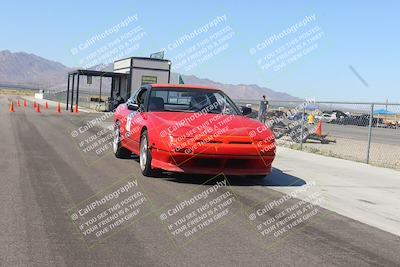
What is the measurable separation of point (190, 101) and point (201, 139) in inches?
77.2

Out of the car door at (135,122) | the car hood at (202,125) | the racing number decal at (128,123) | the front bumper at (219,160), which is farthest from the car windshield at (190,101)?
the front bumper at (219,160)

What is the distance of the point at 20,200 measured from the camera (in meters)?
6.55

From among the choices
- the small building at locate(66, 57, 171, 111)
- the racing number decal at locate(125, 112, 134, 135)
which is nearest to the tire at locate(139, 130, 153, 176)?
the racing number decal at locate(125, 112, 134, 135)

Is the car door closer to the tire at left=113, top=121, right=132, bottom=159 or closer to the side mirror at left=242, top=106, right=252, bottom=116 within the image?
the tire at left=113, top=121, right=132, bottom=159

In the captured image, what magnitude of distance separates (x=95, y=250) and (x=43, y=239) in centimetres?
57

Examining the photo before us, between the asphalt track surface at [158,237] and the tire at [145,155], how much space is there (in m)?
0.29

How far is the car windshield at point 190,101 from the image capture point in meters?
9.41

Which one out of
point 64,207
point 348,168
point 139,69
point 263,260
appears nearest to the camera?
point 263,260

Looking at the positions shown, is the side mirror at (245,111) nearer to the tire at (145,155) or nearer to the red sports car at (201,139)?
the red sports car at (201,139)

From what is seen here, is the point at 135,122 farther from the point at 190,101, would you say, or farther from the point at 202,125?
the point at 202,125

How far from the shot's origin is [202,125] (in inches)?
325

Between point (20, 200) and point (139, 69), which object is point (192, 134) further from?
point (139, 69)

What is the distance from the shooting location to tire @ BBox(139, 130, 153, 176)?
8.55 m

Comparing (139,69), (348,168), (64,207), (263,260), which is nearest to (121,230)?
(64,207)
